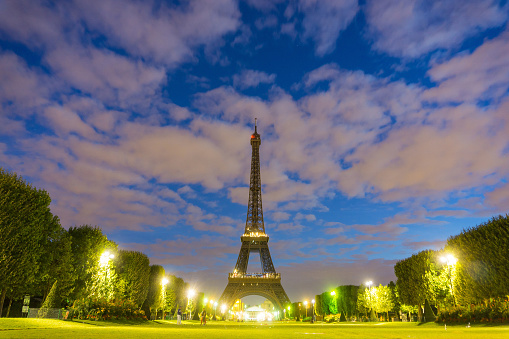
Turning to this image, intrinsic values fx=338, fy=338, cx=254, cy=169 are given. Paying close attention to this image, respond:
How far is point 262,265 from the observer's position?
83688mm

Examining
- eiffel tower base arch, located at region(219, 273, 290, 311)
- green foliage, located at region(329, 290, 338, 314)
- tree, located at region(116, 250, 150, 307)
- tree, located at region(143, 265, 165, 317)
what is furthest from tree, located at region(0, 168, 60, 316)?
green foliage, located at region(329, 290, 338, 314)

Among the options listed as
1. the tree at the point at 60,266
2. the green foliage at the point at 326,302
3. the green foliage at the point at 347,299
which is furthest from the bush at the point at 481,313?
the green foliage at the point at 326,302

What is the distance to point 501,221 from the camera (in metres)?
31.0

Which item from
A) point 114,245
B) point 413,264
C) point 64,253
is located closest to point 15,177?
point 64,253

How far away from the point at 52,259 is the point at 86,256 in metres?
6.36

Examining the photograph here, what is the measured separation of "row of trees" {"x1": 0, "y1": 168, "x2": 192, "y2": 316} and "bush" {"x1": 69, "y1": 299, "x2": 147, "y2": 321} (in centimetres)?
215

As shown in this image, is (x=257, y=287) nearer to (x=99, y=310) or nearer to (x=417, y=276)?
(x=417, y=276)

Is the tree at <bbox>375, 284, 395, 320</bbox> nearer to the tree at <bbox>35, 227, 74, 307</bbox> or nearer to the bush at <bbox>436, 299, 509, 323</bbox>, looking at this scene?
the bush at <bbox>436, 299, 509, 323</bbox>

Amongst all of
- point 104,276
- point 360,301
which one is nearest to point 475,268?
point 104,276

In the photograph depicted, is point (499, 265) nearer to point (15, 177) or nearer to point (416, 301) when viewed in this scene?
point (416, 301)

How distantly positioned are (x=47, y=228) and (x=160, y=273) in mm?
30067

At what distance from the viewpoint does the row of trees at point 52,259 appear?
26.5 meters

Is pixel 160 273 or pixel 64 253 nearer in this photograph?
pixel 64 253

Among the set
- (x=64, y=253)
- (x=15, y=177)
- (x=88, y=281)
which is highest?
(x=15, y=177)
